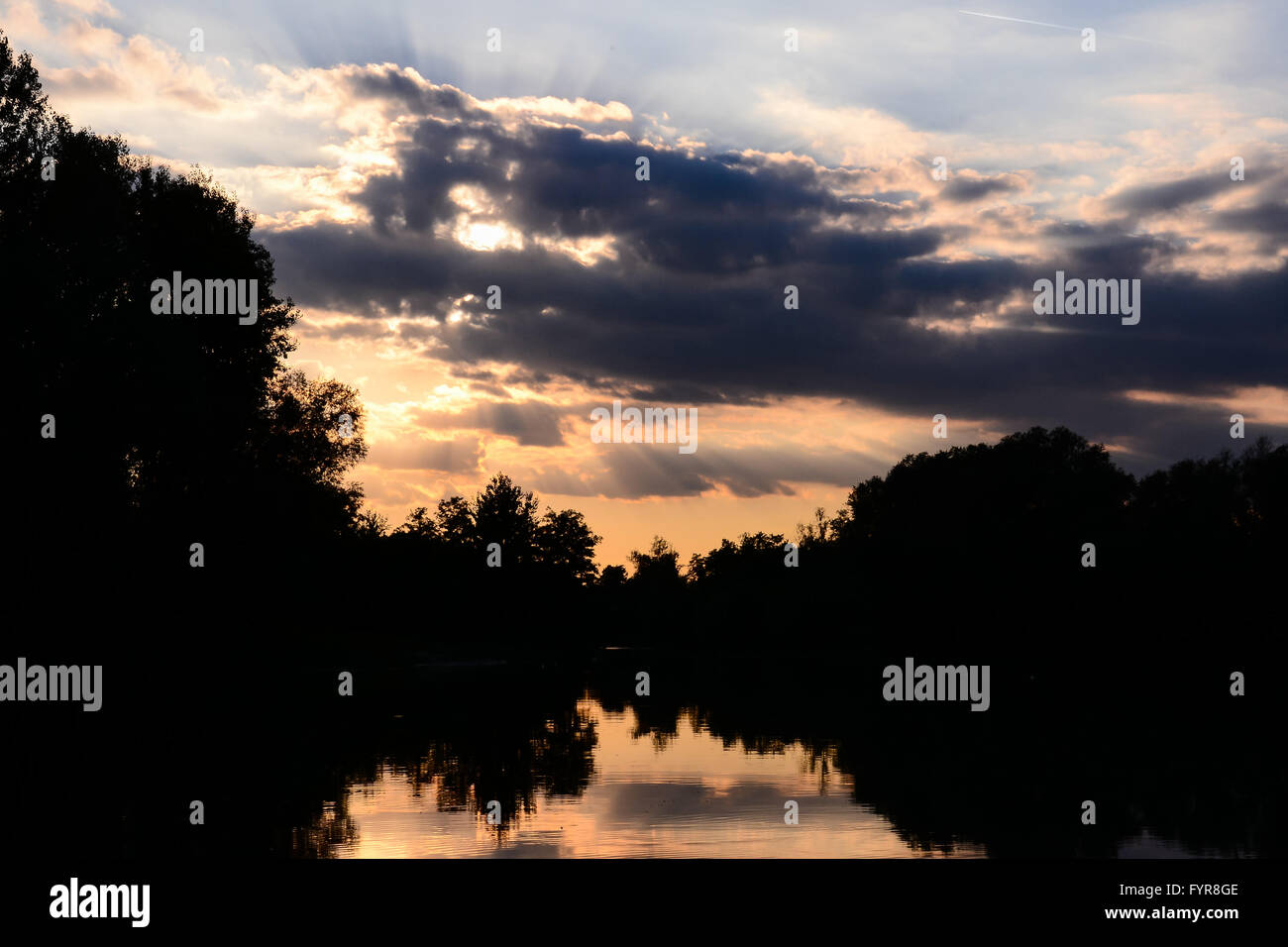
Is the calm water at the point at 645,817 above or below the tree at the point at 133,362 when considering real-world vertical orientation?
below

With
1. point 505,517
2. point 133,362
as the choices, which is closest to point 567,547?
point 505,517

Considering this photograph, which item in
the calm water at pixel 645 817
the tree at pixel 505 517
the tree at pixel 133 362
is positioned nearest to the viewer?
the calm water at pixel 645 817

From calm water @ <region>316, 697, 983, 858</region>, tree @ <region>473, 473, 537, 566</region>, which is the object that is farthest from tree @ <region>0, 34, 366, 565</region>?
tree @ <region>473, 473, 537, 566</region>

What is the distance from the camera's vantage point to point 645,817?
701 inches

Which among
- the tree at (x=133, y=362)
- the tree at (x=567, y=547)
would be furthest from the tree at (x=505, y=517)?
the tree at (x=133, y=362)

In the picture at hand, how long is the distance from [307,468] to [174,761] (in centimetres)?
3467

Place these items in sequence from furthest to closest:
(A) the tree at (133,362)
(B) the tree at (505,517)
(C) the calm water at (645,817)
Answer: (B) the tree at (505,517)
(A) the tree at (133,362)
(C) the calm water at (645,817)

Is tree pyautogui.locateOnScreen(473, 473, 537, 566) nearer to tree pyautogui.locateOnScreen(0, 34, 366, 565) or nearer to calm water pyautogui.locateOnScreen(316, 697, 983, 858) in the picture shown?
tree pyautogui.locateOnScreen(0, 34, 366, 565)

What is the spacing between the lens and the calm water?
15.0m

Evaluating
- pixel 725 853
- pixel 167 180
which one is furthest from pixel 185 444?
pixel 725 853

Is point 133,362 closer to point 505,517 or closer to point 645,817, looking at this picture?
point 645,817

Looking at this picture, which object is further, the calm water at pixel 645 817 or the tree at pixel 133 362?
the tree at pixel 133 362

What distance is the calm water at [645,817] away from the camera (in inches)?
592

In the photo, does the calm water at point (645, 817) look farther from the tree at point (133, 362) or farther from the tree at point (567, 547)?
the tree at point (567, 547)
